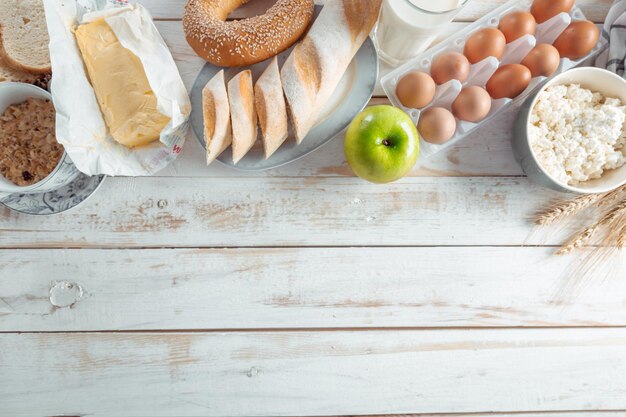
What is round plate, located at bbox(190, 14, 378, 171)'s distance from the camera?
862 millimetres

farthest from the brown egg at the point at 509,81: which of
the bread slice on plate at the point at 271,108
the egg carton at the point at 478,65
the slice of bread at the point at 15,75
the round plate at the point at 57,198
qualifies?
the slice of bread at the point at 15,75

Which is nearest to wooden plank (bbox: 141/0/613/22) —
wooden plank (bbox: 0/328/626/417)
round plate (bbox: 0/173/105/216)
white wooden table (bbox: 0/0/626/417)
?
white wooden table (bbox: 0/0/626/417)

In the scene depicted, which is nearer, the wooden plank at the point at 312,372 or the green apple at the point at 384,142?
the green apple at the point at 384,142

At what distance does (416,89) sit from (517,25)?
21 centimetres

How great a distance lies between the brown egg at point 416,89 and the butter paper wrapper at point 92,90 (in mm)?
389

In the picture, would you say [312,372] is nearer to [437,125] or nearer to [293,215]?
[293,215]

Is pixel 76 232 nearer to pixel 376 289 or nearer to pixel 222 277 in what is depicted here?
pixel 222 277

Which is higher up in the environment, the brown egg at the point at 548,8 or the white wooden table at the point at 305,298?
the brown egg at the point at 548,8

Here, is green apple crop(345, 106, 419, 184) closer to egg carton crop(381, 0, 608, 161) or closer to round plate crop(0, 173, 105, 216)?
egg carton crop(381, 0, 608, 161)

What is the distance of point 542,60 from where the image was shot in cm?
81

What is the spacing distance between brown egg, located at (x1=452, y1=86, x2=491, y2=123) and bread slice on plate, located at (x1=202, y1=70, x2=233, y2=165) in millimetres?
407

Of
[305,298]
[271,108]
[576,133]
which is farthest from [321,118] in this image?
[576,133]

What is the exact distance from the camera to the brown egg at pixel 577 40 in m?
0.82

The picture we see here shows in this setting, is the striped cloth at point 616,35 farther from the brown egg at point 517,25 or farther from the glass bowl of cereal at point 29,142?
the glass bowl of cereal at point 29,142
